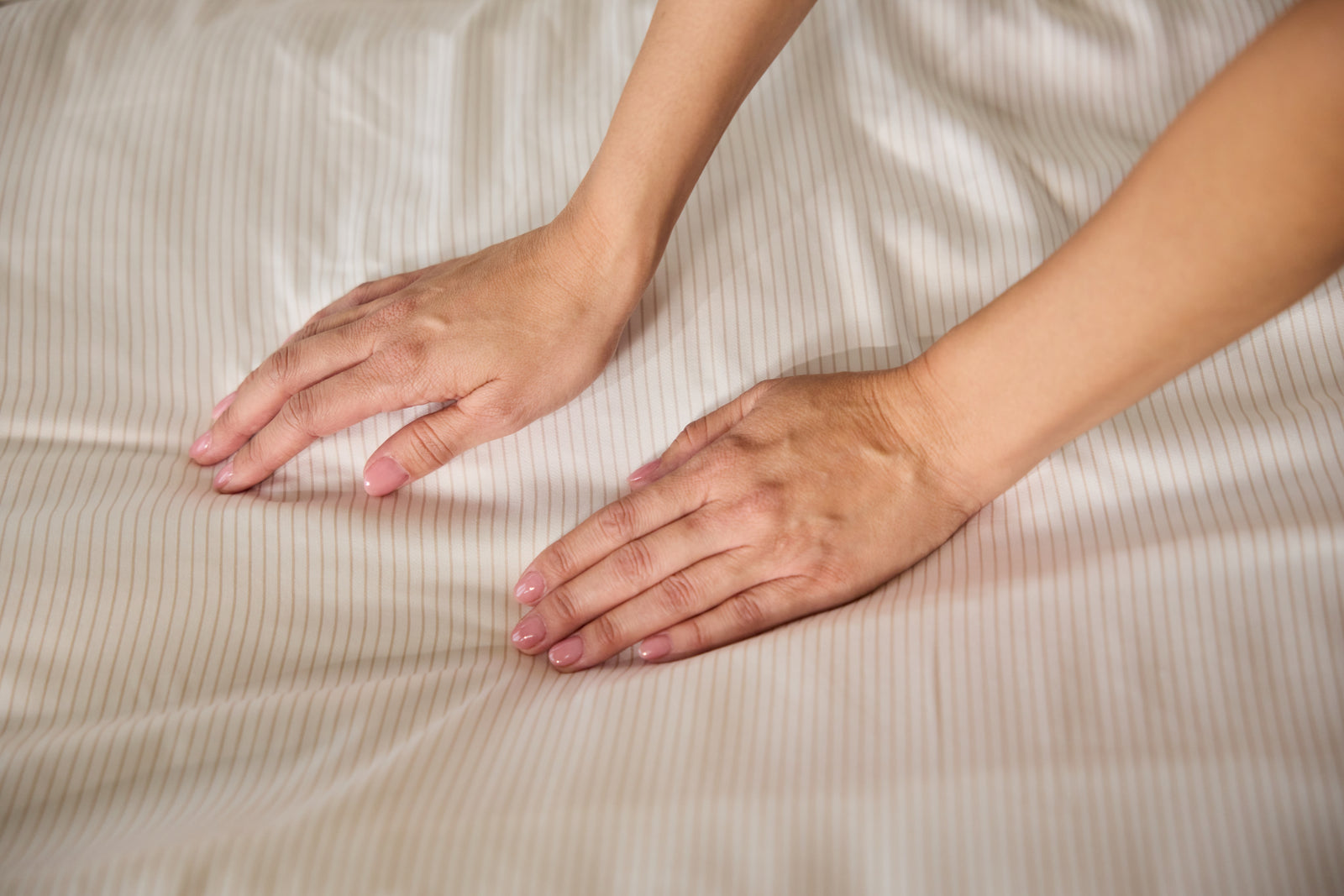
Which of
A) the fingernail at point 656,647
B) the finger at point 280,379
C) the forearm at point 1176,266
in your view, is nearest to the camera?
the forearm at point 1176,266

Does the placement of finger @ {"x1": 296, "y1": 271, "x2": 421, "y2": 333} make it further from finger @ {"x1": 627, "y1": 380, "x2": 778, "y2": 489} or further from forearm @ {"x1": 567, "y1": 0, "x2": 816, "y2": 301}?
finger @ {"x1": 627, "y1": 380, "x2": 778, "y2": 489}

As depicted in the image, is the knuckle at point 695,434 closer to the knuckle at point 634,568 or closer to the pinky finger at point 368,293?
the knuckle at point 634,568

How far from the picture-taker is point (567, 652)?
0.71 metres

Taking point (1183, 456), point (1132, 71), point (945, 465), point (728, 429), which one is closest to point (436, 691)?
Result: point (728, 429)

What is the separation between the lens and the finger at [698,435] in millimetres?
761

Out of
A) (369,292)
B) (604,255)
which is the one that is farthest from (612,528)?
(369,292)

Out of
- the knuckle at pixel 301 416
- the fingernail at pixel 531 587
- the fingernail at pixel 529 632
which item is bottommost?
the fingernail at pixel 529 632

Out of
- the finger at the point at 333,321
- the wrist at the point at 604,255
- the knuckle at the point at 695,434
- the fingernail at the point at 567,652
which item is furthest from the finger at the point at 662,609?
the finger at the point at 333,321

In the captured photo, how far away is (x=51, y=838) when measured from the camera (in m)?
0.59

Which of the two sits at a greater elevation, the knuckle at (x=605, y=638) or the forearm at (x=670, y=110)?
the forearm at (x=670, y=110)

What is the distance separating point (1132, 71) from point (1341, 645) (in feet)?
1.90

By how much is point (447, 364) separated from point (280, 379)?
147mm

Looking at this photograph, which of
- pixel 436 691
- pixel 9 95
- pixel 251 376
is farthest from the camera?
pixel 9 95

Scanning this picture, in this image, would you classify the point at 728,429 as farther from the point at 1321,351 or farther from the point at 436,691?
the point at 1321,351
